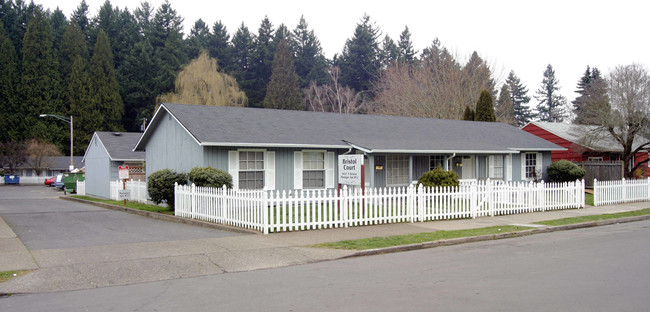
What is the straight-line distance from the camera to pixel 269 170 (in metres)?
20.8

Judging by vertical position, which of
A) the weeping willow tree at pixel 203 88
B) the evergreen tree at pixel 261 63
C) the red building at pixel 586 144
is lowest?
the red building at pixel 586 144

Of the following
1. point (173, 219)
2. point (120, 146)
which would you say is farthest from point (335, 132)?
point (120, 146)

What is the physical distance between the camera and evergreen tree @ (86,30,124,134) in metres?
69.2

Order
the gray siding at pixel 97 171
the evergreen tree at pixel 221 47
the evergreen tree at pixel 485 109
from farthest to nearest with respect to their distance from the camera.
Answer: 1. the evergreen tree at pixel 221 47
2. the evergreen tree at pixel 485 109
3. the gray siding at pixel 97 171

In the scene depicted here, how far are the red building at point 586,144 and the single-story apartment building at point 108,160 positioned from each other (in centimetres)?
2719

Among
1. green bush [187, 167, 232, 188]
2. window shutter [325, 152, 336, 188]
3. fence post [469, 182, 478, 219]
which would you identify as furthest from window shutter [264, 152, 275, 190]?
fence post [469, 182, 478, 219]

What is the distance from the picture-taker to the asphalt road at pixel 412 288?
267 inches

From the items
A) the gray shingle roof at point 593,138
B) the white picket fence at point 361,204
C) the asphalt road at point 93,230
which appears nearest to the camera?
the asphalt road at point 93,230

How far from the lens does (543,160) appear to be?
30188 mm

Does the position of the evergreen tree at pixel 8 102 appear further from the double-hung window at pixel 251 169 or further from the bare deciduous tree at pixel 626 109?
the bare deciduous tree at pixel 626 109

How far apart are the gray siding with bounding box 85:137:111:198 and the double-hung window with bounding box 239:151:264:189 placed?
1356cm

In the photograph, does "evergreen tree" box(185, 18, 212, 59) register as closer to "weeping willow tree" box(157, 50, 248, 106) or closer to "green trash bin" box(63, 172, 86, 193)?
"weeping willow tree" box(157, 50, 248, 106)

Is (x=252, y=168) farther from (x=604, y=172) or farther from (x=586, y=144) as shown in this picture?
(x=586, y=144)

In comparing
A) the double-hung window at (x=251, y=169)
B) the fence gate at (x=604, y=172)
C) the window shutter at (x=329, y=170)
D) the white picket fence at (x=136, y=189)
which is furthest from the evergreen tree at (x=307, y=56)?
the double-hung window at (x=251, y=169)
